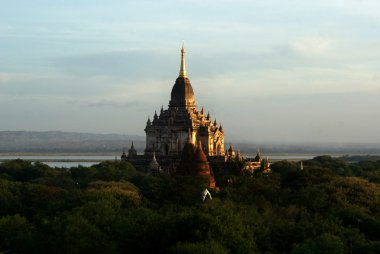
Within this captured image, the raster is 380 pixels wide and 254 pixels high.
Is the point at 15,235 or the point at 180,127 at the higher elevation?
the point at 180,127

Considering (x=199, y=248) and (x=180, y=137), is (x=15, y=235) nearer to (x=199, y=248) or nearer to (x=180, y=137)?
(x=199, y=248)

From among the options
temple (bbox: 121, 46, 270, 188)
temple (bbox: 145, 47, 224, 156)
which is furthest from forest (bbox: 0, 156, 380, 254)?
temple (bbox: 145, 47, 224, 156)

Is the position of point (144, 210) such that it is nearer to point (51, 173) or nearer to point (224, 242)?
point (224, 242)

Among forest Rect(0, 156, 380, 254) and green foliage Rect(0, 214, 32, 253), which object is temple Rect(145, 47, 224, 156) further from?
green foliage Rect(0, 214, 32, 253)

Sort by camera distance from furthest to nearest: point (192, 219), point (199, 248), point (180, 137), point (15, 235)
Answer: point (180, 137)
point (15, 235)
point (192, 219)
point (199, 248)

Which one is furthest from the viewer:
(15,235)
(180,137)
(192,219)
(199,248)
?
(180,137)

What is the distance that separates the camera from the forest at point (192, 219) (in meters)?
42.8

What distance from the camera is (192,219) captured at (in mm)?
44000

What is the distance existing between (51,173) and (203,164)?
24.1 meters

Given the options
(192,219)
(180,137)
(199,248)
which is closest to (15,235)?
(192,219)

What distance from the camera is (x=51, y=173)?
104 m

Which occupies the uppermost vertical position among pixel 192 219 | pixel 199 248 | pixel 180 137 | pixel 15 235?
pixel 180 137

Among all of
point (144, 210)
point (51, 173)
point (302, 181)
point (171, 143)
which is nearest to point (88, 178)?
point (51, 173)

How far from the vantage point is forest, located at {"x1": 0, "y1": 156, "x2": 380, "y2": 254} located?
141 ft
